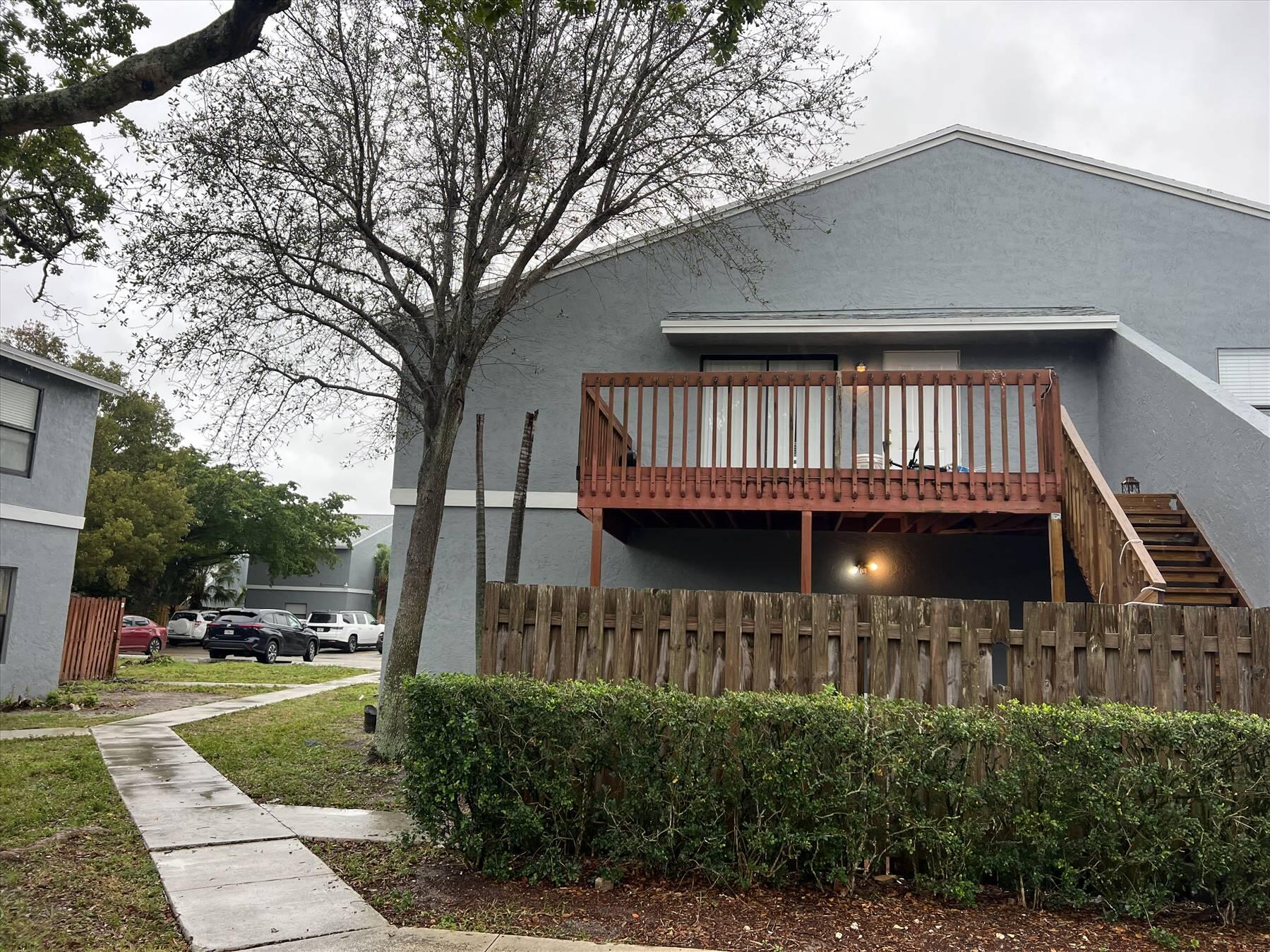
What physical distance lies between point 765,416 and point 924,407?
7.10 feet

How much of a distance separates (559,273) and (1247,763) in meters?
9.76

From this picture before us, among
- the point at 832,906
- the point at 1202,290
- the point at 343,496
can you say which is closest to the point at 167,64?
the point at 832,906

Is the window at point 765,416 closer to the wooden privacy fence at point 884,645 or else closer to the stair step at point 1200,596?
the stair step at point 1200,596

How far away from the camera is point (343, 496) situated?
40.2 m

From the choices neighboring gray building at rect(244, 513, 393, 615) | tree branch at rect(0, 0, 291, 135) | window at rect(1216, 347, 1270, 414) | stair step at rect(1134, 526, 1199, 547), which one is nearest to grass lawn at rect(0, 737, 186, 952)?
tree branch at rect(0, 0, 291, 135)

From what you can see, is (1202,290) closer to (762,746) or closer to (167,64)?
(762,746)

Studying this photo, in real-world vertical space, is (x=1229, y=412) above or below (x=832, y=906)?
above

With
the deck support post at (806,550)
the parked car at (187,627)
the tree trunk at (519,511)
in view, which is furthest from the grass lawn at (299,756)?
the parked car at (187,627)

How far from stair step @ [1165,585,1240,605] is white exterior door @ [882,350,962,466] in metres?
3.19

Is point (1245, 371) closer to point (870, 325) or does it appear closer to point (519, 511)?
point (870, 325)

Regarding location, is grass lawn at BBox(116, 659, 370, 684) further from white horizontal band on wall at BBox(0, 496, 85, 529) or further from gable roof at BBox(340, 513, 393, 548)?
gable roof at BBox(340, 513, 393, 548)

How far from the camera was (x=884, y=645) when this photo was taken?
5.73m

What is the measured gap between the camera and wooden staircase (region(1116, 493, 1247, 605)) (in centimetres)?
820

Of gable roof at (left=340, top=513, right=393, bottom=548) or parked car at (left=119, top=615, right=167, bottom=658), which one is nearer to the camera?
parked car at (left=119, top=615, right=167, bottom=658)
